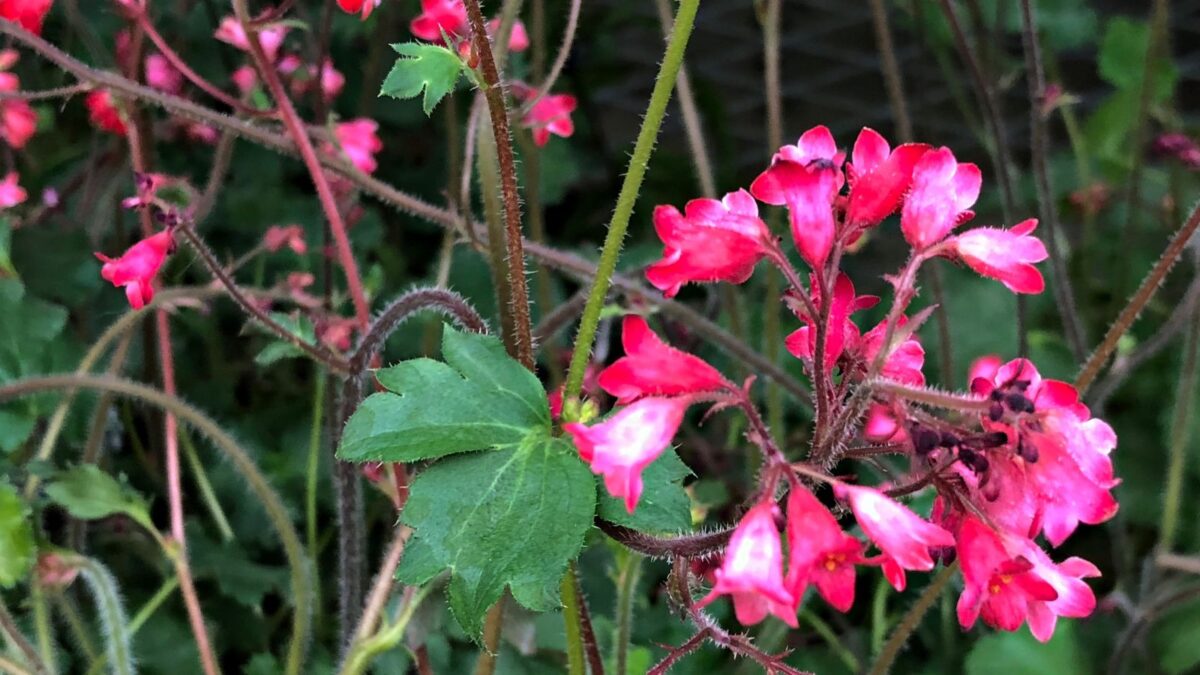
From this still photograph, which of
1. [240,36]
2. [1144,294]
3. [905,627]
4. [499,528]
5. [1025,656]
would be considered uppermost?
[240,36]

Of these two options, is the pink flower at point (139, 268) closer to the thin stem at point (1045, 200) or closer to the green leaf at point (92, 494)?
the green leaf at point (92, 494)

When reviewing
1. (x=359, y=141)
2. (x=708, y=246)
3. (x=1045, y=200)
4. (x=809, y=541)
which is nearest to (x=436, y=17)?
(x=359, y=141)

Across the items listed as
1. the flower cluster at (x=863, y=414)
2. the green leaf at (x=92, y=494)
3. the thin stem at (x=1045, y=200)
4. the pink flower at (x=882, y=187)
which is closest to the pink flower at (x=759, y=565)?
the flower cluster at (x=863, y=414)

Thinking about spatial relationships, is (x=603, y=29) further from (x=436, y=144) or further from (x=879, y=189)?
(x=879, y=189)

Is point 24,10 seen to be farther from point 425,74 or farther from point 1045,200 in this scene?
point 1045,200

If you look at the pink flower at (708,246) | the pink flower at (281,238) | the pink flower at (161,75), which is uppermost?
the pink flower at (708,246)

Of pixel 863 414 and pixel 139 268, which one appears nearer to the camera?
pixel 863 414
